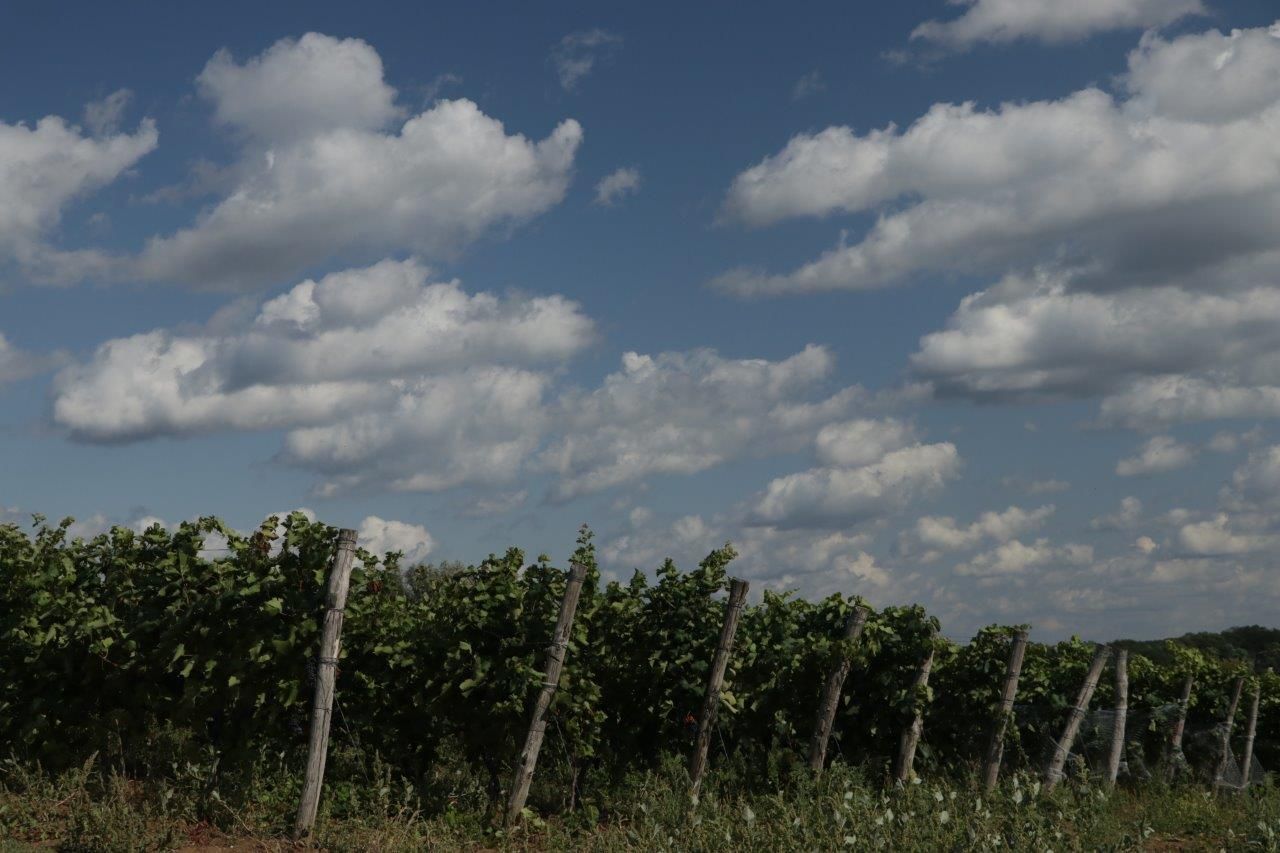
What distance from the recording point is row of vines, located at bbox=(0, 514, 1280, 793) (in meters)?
10.6

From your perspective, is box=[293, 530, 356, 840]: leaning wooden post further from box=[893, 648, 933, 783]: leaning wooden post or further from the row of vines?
box=[893, 648, 933, 783]: leaning wooden post

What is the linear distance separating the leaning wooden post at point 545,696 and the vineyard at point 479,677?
0.06m

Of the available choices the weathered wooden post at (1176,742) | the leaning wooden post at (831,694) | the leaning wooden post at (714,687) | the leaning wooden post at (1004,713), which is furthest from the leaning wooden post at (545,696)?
the weathered wooden post at (1176,742)

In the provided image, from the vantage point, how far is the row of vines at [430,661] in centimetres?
1059

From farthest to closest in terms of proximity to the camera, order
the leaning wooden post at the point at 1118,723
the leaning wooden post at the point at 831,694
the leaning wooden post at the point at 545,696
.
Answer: the leaning wooden post at the point at 1118,723, the leaning wooden post at the point at 831,694, the leaning wooden post at the point at 545,696

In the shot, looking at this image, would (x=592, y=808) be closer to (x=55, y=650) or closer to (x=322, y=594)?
(x=322, y=594)

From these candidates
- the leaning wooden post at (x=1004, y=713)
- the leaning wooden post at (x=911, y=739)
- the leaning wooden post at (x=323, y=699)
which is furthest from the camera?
the leaning wooden post at (x=911, y=739)

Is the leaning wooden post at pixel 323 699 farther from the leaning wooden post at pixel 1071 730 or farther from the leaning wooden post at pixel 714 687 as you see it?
the leaning wooden post at pixel 1071 730

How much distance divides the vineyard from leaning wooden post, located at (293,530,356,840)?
179 mm

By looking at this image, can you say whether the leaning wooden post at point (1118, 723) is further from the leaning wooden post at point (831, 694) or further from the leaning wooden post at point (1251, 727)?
the leaning wooden post at point (1251, 727)

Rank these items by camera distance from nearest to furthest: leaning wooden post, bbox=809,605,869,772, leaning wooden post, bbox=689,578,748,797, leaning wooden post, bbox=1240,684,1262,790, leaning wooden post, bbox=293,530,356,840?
leaning wooden post, bbox=293,530,356,840 → leaning wooden post, bbox=689,578,748,797 → leaning wooden post, bbox=809,605,869,772 → leaning wooden post, bbox=1240,684,1262,790

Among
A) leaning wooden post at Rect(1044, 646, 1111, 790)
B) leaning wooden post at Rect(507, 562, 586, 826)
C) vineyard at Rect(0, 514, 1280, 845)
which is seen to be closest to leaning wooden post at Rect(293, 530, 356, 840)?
vineyard at Rect(0, 514, 1280, 845)

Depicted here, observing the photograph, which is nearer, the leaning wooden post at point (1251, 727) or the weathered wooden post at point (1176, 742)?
the weathered wooden post at point (1176, 742)

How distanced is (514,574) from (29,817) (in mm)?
4853
